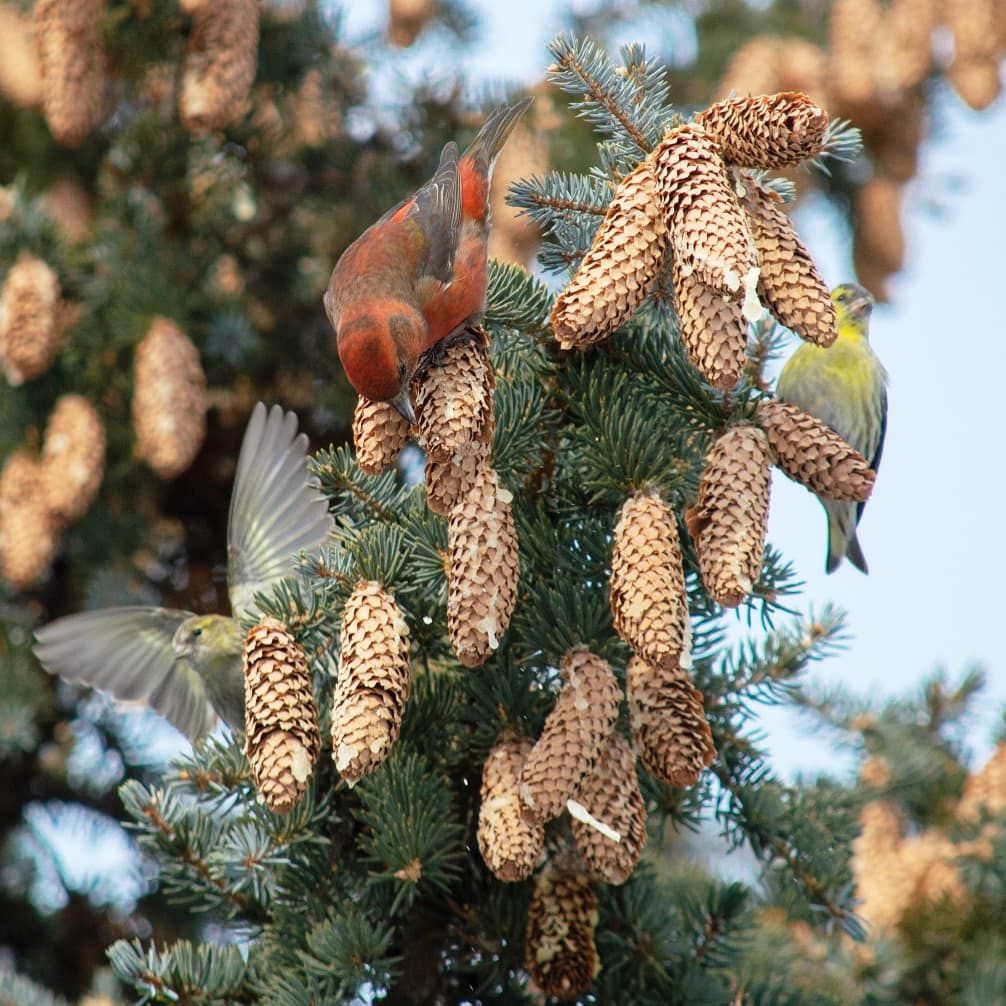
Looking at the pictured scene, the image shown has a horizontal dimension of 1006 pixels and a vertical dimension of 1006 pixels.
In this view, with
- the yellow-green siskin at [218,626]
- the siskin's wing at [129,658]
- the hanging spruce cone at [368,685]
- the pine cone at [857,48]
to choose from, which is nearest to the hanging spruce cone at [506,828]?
the hanging spruce cone at [368,685]

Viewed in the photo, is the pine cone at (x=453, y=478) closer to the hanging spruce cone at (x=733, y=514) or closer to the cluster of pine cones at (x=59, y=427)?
the hanging spruce cone at (x=733, y=514)

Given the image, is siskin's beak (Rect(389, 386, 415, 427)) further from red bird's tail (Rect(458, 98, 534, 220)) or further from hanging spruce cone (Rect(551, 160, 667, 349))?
red bird's tail (Rect(458, 98, 534, 220))

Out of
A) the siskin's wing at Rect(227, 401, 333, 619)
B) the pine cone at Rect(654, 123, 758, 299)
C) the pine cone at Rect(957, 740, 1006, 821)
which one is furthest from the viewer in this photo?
the pine cone at Rect(957, 740, 1006, 821)

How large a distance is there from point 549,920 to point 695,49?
10.1 ft

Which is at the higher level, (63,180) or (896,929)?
(63,180)

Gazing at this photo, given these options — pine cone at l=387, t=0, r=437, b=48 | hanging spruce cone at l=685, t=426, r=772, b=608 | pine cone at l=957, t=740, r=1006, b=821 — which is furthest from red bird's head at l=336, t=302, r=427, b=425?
pine cone at l=387, t=0, r=437, b=48

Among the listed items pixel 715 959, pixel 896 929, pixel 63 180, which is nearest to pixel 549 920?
pixel 715 959

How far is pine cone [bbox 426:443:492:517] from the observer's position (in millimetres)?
1625

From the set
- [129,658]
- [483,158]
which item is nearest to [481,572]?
[129,658]

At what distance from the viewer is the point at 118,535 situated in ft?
10.4

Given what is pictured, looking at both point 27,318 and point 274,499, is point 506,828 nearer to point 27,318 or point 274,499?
point 274,499

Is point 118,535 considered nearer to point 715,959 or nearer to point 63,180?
point 63,180

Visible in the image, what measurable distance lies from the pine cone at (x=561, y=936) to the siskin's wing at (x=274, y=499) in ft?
2.42

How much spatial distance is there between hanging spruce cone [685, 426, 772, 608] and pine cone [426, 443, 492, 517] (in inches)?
10.2
